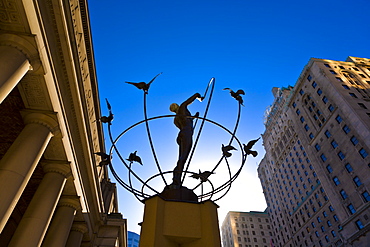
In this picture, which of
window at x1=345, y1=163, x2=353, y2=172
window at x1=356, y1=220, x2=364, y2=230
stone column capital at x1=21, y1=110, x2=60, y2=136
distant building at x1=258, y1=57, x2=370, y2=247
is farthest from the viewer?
window at x1=345, y1=163, x2=353, y2=172

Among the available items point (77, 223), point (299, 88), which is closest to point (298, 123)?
point (299, 88)

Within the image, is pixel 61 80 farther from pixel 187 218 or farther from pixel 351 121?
pixel 351 121

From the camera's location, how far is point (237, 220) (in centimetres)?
11462

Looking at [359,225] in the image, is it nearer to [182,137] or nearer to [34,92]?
[182,137]

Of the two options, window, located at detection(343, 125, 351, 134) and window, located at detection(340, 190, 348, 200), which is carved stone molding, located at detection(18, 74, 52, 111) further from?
window, located at detection(340, 190, 348, 200)

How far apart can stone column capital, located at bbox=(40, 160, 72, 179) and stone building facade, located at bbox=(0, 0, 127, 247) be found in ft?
0.16

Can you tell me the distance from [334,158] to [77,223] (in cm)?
5376

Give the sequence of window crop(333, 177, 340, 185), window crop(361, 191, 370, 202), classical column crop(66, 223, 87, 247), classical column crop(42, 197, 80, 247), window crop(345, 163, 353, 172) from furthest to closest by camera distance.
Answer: window crop(333, 177, 340, 185)
window crop(345, 163, 353, 172)
window crop(361, 191, 370, 202)
classical column crop(66, 223, 87, 247)
classical column crop(42, 197, 80, 247)

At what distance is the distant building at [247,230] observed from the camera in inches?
4176

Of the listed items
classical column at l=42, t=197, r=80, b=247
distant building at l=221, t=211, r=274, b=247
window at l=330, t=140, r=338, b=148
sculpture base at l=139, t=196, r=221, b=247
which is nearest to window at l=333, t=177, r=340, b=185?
window at l=330, t=140, r=338, b=148

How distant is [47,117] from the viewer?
10.7 m

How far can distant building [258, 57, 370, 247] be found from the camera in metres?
44.0

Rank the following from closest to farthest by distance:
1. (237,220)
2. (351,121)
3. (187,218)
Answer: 1. (187,218)
2. (351,121)
3. (237,220)

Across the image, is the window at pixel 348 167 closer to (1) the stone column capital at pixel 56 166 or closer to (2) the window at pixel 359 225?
(2) the window at pixel 359 225
